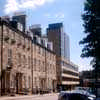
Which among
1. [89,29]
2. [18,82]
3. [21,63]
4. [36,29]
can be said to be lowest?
[18,82]

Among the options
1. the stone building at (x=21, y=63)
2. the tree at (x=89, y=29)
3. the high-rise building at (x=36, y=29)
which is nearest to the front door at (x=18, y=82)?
the stone building at (x=21, y=63)

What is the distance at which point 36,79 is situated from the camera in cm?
5284

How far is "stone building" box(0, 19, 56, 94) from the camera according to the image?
37438 millimetres

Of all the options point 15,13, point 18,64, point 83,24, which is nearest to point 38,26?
point 15,13

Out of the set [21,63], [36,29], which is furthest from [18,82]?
[36,29]

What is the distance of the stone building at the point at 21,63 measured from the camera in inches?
1474

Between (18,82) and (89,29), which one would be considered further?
(18,82)

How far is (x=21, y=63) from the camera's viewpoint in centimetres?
4406

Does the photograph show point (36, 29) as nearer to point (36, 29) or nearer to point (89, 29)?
point (36, 29)

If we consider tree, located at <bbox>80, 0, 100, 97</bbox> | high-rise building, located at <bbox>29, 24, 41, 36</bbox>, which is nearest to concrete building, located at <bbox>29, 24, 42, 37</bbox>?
high-rise building, located at <bbox>29, 24, 41, 36</bbox>

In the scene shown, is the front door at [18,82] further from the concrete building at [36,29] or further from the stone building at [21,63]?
the concrete building at [36,29]

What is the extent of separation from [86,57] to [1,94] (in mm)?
23508

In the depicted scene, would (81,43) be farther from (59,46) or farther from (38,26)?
(59,46)

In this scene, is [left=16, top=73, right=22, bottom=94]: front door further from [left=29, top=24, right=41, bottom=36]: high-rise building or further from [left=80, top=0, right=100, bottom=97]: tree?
[left=80, top=0, right=100, bottom=97]: tree
